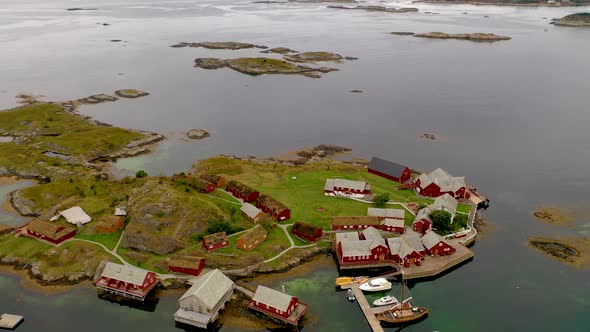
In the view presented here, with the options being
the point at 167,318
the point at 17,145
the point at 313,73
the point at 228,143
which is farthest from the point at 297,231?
the point at 313,73

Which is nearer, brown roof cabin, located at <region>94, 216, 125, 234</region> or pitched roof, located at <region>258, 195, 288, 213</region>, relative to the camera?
brown roof cabin, located at <region>94, 216, 125, 234</region>

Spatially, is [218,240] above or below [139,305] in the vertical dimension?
above

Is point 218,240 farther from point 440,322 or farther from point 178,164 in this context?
point 178,164

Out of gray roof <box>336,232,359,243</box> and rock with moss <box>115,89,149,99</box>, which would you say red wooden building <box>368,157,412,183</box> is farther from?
rock with moss <box>115,89,149,99</box>

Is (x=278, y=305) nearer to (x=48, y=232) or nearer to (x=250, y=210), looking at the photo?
(x=250, y=210)

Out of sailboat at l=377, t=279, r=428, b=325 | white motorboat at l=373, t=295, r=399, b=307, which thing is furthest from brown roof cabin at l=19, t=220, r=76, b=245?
sailboat at l=377, t=279, r=428, b=325

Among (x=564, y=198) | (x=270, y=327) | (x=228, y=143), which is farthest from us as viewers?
(x=228, y=143)
